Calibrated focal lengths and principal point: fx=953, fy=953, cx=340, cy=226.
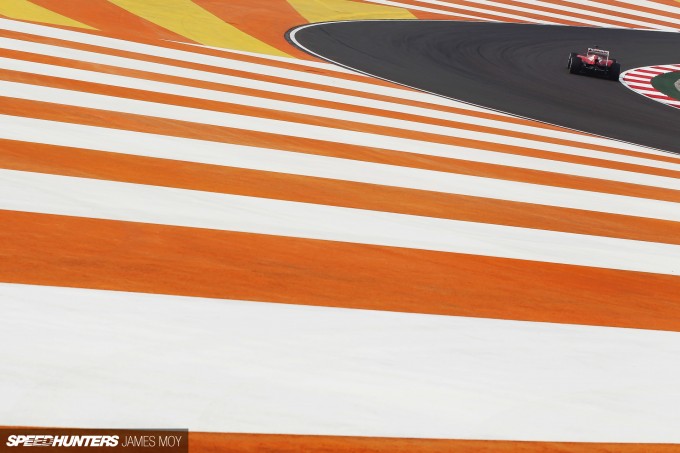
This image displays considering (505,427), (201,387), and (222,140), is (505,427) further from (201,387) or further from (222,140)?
(222,140)

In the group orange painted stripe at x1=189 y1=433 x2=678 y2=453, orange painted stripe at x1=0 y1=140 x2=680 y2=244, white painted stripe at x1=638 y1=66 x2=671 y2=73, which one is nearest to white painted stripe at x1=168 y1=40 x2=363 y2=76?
orange painted stripe at x1=0 y1=140 x2=680 y2=244

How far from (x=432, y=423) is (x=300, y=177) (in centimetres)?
318

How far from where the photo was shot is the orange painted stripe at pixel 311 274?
351cm

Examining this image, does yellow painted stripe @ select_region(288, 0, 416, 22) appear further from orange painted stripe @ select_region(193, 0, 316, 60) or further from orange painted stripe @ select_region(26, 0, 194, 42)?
orange painted stripe @ select_region(26, 0, 194, 42)

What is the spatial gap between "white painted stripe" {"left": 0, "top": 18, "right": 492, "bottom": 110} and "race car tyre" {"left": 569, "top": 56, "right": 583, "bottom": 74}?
17.9 feet

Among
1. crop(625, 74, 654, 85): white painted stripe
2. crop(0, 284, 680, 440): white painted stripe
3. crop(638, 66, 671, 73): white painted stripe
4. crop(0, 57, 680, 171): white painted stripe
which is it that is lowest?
crop(638, 66, 671, 73): white painted stripe

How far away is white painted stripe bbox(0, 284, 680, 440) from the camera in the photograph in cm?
253

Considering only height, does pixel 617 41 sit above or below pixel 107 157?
below

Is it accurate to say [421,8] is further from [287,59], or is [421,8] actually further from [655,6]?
[655,6]

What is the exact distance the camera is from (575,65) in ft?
51.0

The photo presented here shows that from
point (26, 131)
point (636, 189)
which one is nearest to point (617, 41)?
point (636, 189)

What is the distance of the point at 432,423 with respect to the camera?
266 centimetres

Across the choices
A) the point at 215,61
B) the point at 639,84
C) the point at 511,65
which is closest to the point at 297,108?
the point at 215,61

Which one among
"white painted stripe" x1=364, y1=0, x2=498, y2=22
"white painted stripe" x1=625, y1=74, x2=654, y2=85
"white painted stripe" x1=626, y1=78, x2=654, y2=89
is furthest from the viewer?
"white painted stripe" x1=364, y1=0, x2=498, y2=22
